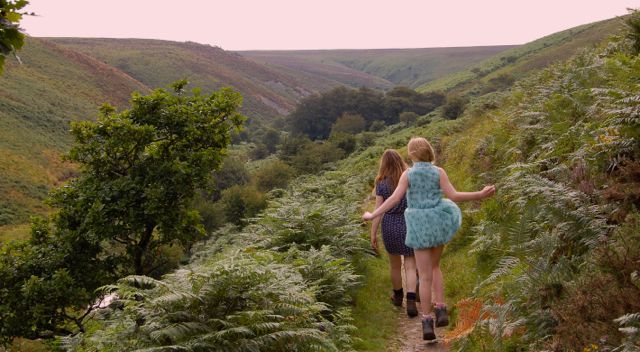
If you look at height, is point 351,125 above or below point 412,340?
below

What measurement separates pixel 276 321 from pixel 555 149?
4830 mm

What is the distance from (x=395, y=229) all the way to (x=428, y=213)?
121cm

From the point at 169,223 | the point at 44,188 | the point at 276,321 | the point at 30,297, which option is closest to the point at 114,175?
the point at 169,223

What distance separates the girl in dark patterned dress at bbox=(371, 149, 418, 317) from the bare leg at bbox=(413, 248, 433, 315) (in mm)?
832

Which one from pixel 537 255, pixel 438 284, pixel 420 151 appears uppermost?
pixel 420 151

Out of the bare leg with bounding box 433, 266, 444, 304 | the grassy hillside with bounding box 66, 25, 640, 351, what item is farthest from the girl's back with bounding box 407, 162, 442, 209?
the grassy hillside with bounding box 66, 25, 640, 351

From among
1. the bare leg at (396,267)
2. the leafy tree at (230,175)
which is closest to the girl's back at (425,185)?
the bare leg at (396,267)

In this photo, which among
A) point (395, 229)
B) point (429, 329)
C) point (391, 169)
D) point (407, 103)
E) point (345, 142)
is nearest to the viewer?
point (429, 329)

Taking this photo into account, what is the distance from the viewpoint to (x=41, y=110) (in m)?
81.6

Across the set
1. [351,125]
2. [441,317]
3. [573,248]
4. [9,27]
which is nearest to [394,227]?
[441,317]

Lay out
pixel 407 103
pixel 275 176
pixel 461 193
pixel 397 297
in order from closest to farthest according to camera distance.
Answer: pixel 461 193, pixel 397 297, pixel 275 176, pixel 407 103

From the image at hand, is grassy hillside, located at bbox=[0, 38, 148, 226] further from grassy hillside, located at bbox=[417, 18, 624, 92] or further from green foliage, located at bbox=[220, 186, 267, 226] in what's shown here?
grassy hillside, located at bbox=[417, 18, 624, 92]

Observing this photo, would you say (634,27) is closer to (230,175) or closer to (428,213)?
(428,213)

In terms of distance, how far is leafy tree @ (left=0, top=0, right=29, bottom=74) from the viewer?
3.80 m
